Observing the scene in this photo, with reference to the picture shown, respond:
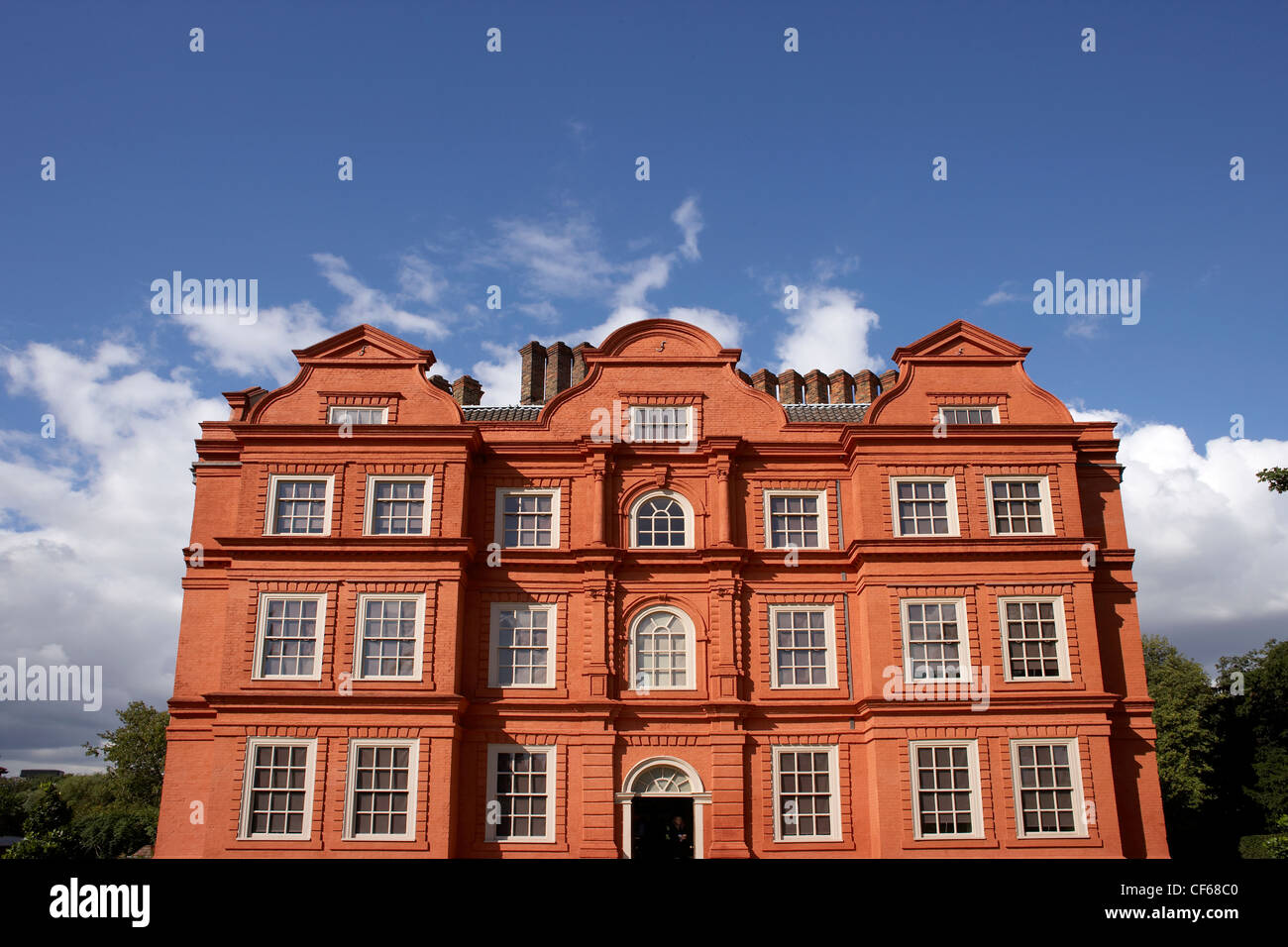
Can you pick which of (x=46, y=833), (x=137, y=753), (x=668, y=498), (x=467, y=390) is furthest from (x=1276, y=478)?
(x=137, y=753)

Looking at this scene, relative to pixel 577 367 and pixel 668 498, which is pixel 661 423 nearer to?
pixel 668 498

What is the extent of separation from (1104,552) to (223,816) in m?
25.0

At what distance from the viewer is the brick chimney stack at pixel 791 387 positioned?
39.1m

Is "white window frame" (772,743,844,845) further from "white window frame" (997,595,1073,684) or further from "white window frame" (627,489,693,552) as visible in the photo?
"white window frame" (627,489,693,552)

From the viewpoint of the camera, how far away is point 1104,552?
2883 centimetres

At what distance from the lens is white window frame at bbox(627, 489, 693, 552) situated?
28.8 m

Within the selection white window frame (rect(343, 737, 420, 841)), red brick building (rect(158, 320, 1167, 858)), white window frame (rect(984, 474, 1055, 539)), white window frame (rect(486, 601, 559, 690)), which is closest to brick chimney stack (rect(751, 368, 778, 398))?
red brick building (rect(158, 320, 1167, 858))

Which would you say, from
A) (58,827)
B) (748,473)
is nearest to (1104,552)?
(748,473)

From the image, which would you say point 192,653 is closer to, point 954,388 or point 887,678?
point 887,678

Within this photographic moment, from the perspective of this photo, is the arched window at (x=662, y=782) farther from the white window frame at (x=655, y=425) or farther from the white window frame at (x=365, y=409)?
the white window frame at (x=365, y=409)

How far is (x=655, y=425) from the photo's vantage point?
97.9 ft

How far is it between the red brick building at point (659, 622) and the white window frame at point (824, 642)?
0.22 feet

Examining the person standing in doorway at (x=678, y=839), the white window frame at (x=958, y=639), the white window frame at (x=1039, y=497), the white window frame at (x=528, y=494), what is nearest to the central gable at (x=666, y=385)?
the white window frame at (x=528, y=494)

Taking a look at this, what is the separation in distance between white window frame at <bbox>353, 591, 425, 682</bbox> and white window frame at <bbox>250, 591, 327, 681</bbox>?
888mm
